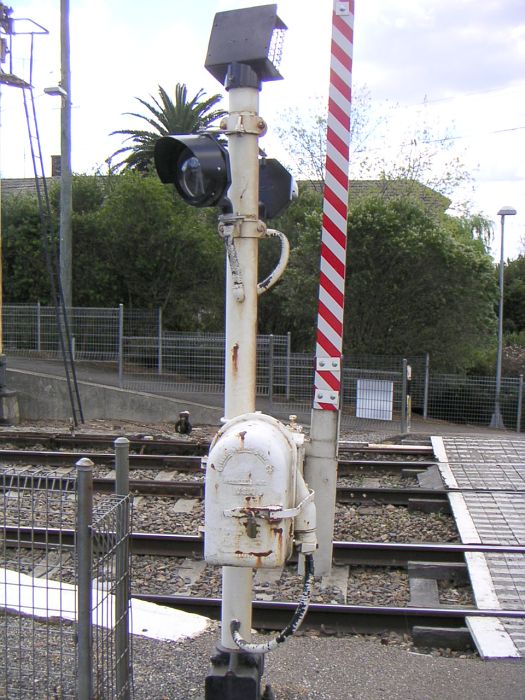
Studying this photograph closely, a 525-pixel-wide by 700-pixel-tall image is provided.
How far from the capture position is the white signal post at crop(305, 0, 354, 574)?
12.4ft

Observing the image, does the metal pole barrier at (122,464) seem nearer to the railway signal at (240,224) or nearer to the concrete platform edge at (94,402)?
the railway signal at (240,224)

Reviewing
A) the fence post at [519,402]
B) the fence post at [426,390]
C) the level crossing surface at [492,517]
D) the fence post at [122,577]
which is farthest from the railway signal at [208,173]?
the fence post at [519,402]

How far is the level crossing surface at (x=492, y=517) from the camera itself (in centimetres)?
533

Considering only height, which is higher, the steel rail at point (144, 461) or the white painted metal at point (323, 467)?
the white painted metal at point (323, 467)

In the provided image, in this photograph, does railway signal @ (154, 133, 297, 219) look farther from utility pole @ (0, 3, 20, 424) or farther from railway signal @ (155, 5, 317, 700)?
utility pole @ (0, 3, 20, 424)

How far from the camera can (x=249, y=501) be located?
3.18 metres

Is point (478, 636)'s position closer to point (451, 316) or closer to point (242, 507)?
point (242, 507)

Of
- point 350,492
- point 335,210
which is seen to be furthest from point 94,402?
point 335,210

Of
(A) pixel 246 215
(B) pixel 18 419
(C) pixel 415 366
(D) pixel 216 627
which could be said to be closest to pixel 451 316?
(C) pixel 415 366

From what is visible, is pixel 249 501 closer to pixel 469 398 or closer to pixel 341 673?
pixel 341 673

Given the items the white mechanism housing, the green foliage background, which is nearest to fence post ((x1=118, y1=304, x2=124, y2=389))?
the green foliage background

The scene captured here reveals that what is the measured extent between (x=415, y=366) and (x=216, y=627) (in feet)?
42.3

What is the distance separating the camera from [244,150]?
3584mm

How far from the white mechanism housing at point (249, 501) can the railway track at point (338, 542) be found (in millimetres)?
844
